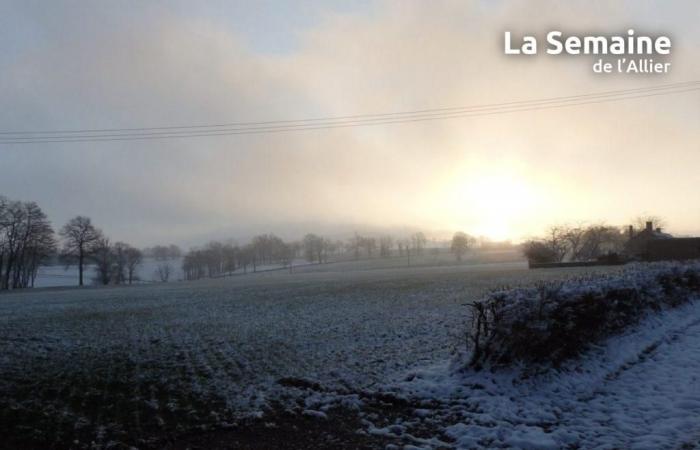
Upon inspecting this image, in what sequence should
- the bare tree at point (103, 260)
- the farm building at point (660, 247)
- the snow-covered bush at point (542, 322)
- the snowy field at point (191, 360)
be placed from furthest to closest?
the bare tree at point (103, 260)
the farm building at point (660, 247)
the snow-covered bush at point (542, 322)
the snowy field at point (191, 360)

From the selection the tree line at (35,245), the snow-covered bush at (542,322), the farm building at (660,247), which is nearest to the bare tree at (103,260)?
the tree line at (35,245)

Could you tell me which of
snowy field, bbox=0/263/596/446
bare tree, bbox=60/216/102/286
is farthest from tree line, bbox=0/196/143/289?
snowy field, bbox=0/263/596/446

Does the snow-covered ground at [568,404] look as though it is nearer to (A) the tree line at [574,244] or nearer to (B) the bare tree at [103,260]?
(A) the tree line at [574,244]

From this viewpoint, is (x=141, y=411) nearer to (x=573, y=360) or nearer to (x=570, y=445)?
(x=570, y=445)

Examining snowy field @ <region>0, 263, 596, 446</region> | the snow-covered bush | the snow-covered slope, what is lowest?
snowy field @ <region>0, 263, 596, 446</region>

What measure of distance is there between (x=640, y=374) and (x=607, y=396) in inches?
80.5

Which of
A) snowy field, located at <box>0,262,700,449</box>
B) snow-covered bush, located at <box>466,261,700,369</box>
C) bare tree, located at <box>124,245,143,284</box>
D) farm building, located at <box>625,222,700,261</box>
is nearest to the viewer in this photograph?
snowy field, located at <box>0,262,700,449</box>

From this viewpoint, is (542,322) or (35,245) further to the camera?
(35,245)

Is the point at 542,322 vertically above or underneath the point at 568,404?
above

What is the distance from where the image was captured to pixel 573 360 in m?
10.7

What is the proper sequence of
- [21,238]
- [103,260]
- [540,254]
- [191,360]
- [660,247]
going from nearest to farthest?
1. [191,360]
2. [660,247]
3. [540,254]
4. [21,238]
5. [103,260]

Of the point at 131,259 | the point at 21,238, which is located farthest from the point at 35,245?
the point at 131,259

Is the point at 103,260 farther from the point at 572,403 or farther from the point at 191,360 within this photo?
the point at 572,403

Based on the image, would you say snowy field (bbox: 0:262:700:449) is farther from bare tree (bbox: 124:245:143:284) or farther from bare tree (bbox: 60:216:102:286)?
bare tree (bbox: 124:245:143:284)
